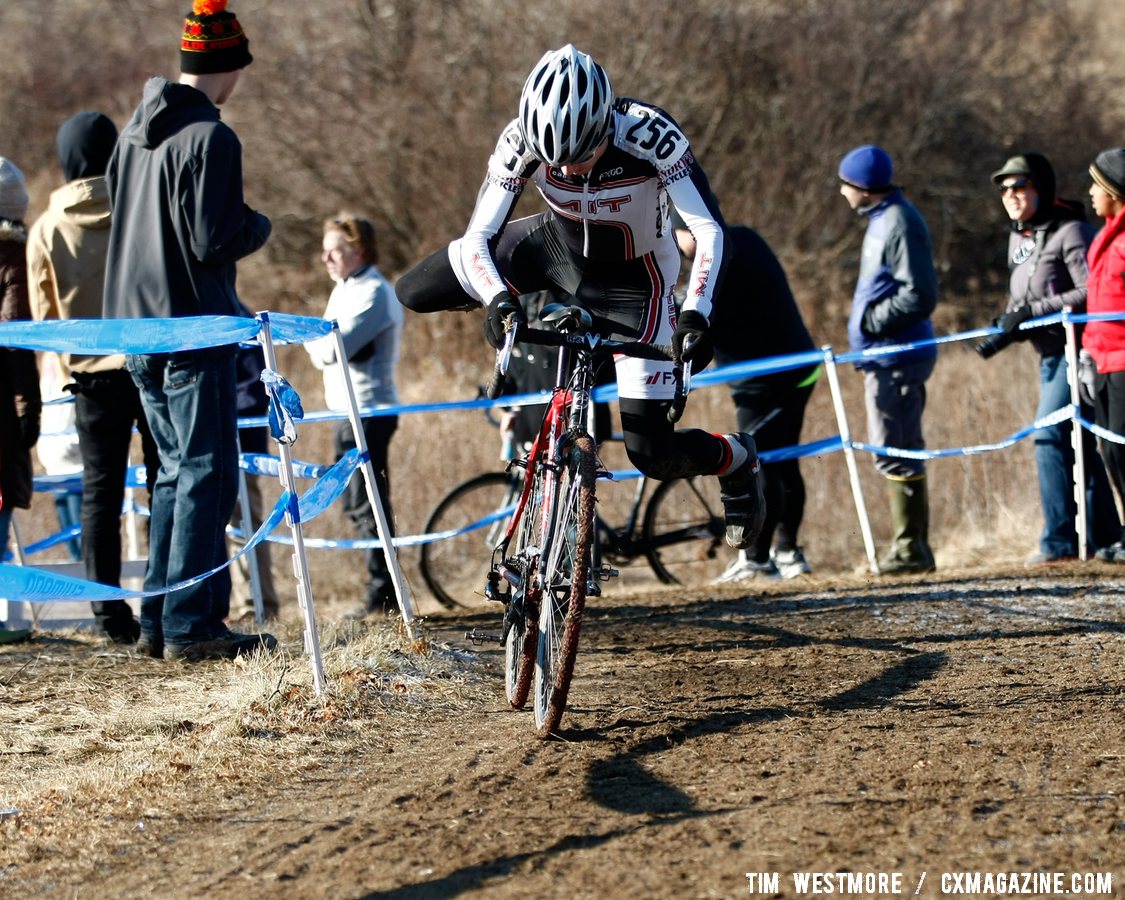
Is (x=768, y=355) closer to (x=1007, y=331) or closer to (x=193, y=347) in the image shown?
(x=1007, y=331)

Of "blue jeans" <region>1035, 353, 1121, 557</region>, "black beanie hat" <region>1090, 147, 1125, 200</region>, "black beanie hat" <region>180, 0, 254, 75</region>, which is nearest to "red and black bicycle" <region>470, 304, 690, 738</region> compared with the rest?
"black beanie hat" <region>180, 0, 254, 75</region>

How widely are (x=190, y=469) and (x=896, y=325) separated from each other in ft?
15.2

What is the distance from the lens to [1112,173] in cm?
830

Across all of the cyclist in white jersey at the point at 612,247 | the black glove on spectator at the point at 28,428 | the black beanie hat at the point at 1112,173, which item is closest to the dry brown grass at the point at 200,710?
the black glove on spectator at the point at 28,428

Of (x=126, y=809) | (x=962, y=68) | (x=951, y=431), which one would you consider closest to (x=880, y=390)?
(x=951, y=431)

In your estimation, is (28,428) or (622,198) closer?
(622,198)

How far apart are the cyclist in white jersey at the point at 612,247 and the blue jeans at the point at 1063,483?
3485 millimetres

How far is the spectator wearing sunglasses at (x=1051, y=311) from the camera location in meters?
8.87

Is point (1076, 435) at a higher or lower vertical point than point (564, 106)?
lower

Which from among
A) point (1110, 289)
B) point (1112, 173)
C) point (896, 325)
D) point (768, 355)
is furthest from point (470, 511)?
point (1112, 173)

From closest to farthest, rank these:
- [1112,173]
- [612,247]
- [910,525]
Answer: [612,247] → [1112,173] → [910,525]

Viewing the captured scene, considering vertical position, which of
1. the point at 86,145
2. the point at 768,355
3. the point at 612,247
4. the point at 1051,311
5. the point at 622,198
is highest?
the point at 86,145

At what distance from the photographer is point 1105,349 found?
832 centimetres

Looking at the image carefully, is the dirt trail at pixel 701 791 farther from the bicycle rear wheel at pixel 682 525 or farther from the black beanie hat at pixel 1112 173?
the bicycle rear wheel at pixel 682 525
